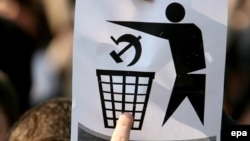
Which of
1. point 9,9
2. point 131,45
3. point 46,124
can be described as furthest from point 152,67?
point 9,9

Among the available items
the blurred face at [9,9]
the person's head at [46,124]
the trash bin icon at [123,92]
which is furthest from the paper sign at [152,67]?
the blurred face at [9,9]

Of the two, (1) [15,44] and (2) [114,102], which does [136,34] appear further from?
(1) [15,44]

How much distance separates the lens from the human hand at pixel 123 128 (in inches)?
44.6

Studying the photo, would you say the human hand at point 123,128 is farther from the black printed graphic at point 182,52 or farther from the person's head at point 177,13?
the person's head at point 177,13

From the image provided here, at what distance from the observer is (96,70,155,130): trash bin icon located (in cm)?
123

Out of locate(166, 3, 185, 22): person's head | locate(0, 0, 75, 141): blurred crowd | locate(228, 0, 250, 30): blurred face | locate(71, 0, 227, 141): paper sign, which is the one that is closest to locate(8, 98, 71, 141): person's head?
locate(71, 0, 227, 141): paper sign

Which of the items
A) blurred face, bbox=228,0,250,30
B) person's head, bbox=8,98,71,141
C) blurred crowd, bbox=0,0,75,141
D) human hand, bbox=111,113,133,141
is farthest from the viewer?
blurred face, bbox=228,0,250,30

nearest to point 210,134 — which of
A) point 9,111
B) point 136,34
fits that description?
point 136,34

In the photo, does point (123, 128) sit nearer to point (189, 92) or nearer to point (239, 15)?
point (189, 92)

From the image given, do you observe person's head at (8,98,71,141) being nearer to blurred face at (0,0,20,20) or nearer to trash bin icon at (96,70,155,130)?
trash bin icon at (96,70,155,130)

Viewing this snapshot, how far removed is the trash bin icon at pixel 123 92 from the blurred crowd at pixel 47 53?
0.89 metres

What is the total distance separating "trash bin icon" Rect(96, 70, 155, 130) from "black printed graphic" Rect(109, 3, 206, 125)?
52 mm

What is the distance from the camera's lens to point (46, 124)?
1462 millimetres

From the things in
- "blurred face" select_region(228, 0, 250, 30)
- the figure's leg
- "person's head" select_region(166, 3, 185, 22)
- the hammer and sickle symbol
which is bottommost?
the figure's leg
